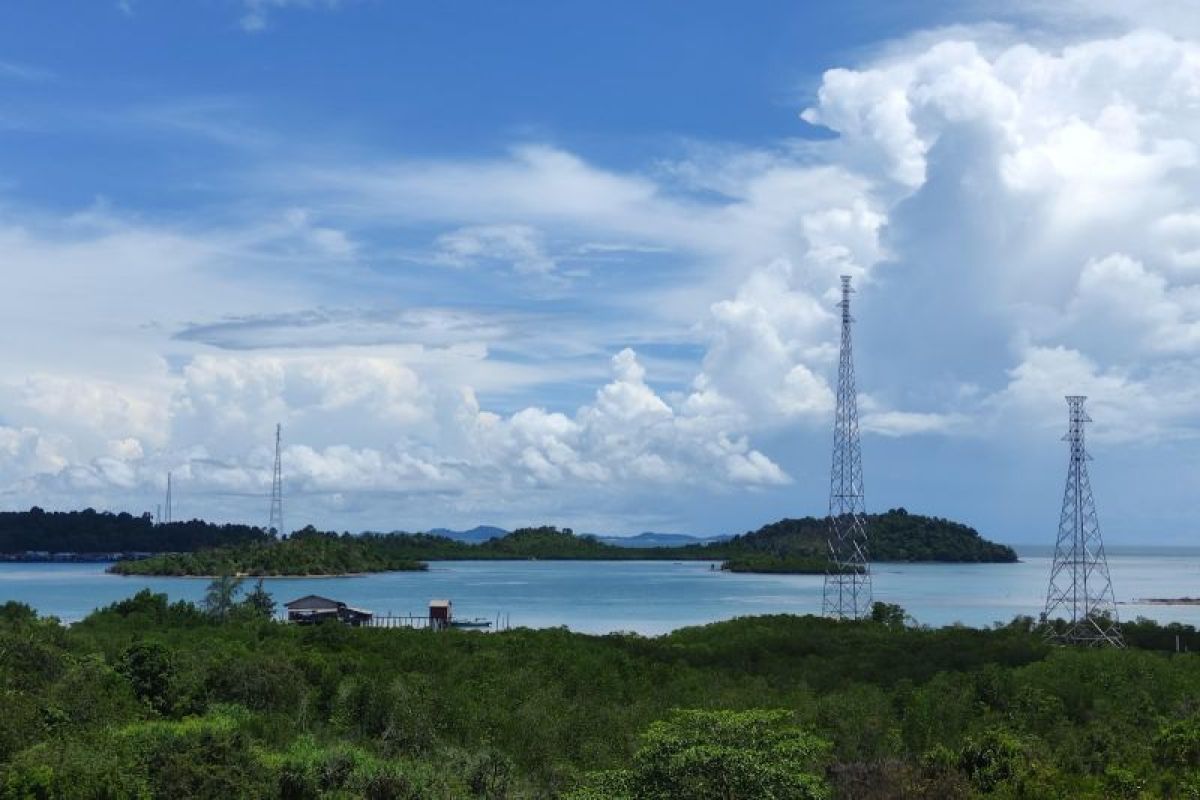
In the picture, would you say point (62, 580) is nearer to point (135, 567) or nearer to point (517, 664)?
point (135, 567)

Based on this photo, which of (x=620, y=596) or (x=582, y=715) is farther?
(x=620, y=596)

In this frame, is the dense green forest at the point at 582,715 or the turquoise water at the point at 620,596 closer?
the dense green forest at the point at 582,715

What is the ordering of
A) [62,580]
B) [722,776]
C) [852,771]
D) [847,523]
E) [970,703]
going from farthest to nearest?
[62,580], [847,523], [970,703], [852,771], [722,776]

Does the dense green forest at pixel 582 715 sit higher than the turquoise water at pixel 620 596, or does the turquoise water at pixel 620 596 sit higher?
the dense green forest at pixel 582 715

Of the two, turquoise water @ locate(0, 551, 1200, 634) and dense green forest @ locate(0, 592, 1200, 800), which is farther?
turquoise water @ locate(0, 551, 1200, 634)

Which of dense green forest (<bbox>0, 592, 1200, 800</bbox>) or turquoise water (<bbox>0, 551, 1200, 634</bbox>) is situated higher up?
dense green forest (<bbox>0, 592, 1200, 800</bbox>)

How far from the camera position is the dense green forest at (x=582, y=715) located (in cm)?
2638

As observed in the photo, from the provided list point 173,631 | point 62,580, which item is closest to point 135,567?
point 62,580

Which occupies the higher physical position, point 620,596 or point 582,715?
point 582,715

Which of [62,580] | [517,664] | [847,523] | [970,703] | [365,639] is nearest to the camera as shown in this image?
[970,703]

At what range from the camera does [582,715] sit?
125 ft

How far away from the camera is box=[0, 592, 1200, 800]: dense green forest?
86.5ft

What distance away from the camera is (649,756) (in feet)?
82.1

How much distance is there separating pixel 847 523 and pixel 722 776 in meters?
39.7
